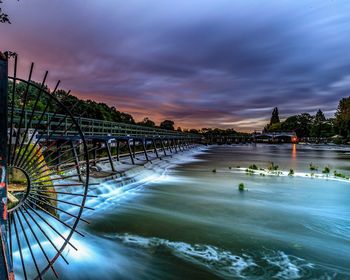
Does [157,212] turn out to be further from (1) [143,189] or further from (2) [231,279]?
(2) [231,279]

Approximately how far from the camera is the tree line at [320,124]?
→ 292 ft

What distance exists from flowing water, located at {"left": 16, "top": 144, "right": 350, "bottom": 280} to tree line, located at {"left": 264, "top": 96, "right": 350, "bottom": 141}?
8586cm

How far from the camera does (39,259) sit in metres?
5.13

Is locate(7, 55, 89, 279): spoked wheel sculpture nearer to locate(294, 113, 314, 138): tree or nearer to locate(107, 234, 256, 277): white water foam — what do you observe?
locate(107, 234, 256, 277): white water foam

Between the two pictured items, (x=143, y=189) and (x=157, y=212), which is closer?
(x=157, y=212)

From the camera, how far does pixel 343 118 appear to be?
9275 cm

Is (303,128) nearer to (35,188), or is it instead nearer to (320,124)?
(320,124)

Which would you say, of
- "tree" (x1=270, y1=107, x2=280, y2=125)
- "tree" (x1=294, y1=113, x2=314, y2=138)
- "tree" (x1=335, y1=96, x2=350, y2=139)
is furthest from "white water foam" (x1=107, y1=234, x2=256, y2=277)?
"tree" (x1=270, y1=107, x2=280, y2=125)

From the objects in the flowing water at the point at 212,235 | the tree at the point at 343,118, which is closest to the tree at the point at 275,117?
the tree at the point at 343,118

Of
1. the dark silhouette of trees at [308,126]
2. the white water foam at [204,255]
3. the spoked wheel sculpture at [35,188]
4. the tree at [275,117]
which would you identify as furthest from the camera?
the tree at [275,117]

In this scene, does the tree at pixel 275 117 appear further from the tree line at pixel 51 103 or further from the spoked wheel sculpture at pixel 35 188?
the spoked wheel sculpture at pixel 35 188

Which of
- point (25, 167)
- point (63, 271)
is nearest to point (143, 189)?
point (63, 271)

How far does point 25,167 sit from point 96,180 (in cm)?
709

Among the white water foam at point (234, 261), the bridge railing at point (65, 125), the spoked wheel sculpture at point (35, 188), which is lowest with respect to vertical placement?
the white water foam at point (234, 261)
